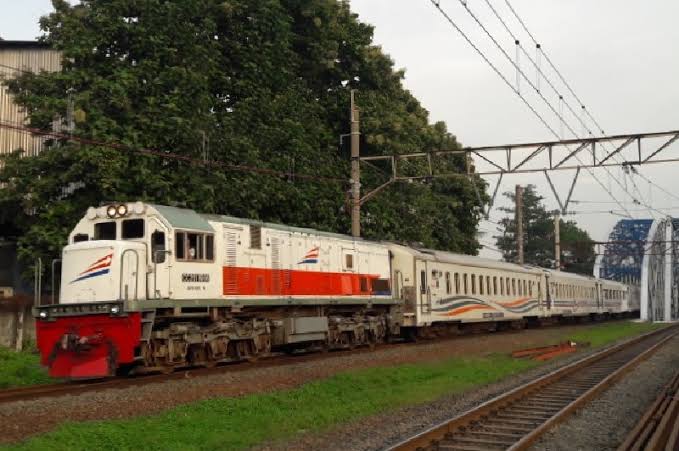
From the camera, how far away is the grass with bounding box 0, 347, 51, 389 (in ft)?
55.5

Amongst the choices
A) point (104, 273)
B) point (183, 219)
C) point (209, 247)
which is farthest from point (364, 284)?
point (104, 273)

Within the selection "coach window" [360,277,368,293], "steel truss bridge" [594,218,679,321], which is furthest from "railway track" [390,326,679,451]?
"steel truss bridge" [594,218,679,321]

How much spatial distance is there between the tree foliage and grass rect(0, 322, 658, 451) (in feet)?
37.4

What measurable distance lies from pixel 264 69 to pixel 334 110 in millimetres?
6211

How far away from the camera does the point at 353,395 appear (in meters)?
14.3

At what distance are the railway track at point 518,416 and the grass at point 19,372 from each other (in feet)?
37.3

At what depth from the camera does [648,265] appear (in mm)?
89875

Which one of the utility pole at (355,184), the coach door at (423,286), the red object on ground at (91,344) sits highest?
the utility pole at (355,184)

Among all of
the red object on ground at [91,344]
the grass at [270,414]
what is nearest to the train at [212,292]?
the red object on ground at [91,344]

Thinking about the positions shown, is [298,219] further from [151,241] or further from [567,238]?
[567,238]

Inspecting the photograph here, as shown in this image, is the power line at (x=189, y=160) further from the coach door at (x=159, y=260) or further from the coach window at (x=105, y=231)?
the coach door at (x=159, y=260)

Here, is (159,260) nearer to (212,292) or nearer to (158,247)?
(158,247)

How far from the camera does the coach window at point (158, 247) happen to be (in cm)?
1664

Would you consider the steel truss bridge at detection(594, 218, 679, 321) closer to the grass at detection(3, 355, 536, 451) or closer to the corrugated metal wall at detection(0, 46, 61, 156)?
the corrugated metal wall at detection(0, 46, 61, 156)
